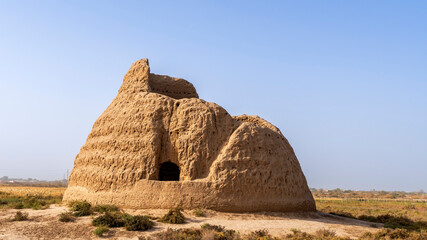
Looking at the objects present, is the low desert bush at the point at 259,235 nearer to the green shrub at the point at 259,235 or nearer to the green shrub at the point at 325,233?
the green shrub at the point at 259,235

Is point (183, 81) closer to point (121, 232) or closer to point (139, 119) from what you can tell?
point (139, 119)

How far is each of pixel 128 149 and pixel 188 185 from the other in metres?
2.70

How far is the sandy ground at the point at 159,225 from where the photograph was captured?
10.2 meters

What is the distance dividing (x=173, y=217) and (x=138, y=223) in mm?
1139

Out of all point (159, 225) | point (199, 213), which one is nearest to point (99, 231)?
point (159, 225)

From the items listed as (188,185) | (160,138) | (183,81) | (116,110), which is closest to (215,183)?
(188,185)

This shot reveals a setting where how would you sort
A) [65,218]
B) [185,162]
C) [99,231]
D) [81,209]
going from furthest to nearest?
1. [185,162]
2. [81,209]
3. [65,218]
4. [99,231]

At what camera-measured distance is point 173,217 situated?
1112 cm

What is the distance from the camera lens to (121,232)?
33.9 feet

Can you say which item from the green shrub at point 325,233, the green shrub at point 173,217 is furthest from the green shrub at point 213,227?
the green shrub at point 325,233

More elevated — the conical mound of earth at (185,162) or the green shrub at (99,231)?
the conical mound of earth at (185,162)

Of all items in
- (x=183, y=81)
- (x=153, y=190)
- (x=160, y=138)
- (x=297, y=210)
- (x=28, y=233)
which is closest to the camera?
(x=28, y=233)

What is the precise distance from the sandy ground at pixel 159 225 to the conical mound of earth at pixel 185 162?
→ 1.39 feet

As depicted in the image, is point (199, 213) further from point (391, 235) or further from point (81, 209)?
point (391, 235)
